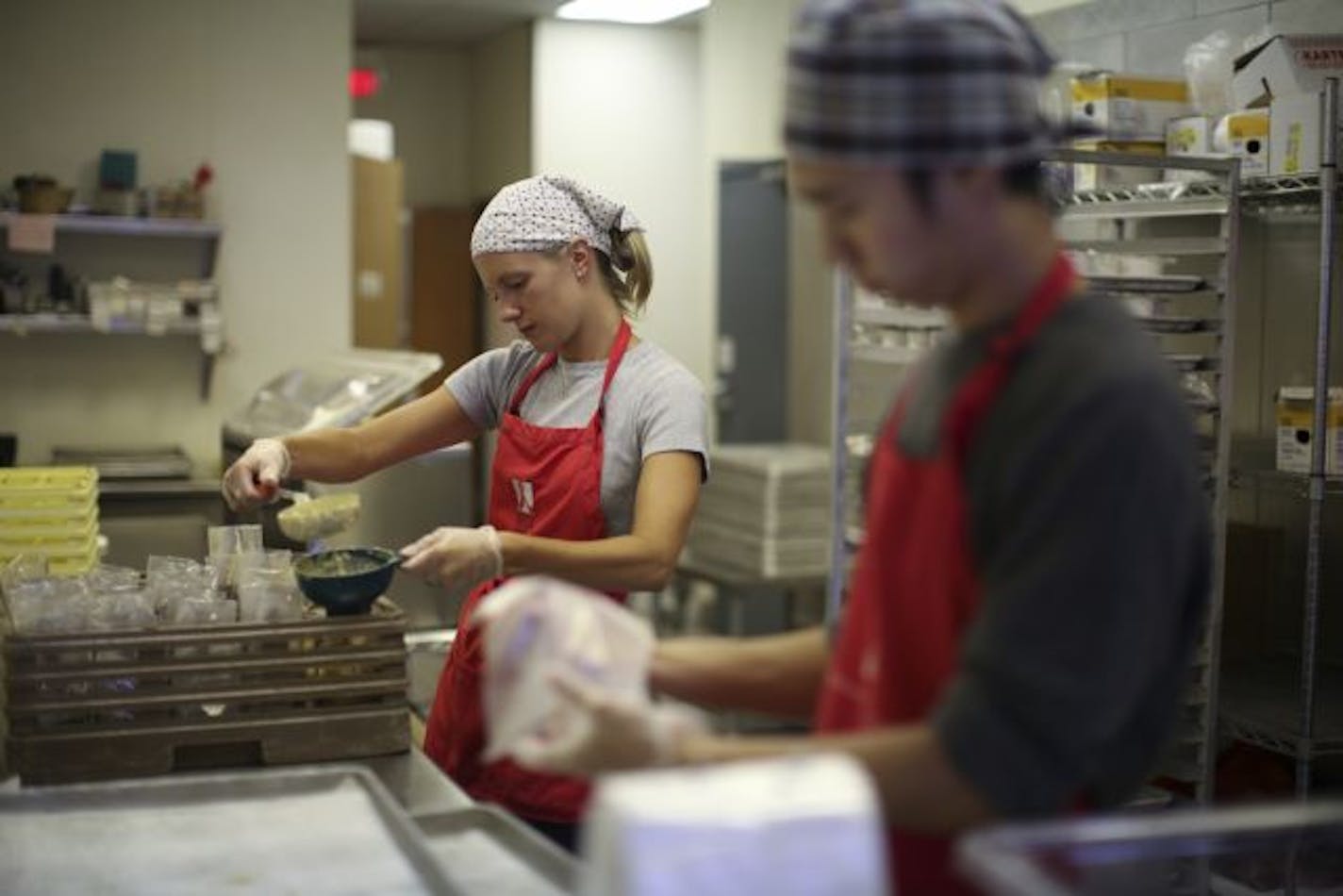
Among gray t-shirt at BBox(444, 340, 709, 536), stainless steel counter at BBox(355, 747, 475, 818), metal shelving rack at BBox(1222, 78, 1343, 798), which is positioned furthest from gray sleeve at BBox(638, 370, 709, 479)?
metal shelving rack at BBox(1222, 78, 1343, 798)

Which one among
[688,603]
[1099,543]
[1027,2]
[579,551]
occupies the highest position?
[1027,2]

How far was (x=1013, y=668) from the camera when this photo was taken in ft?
3.68

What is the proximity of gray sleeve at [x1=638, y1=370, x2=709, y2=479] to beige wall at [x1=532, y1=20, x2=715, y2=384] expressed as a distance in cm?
543

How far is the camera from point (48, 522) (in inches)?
114

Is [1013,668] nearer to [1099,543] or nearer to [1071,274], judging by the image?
[1099,543]

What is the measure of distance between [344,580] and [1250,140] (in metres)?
2.51

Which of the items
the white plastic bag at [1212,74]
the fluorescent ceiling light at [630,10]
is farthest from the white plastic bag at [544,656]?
the fluorescent ceiling light at [630,10]

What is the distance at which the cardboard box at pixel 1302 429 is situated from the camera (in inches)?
141

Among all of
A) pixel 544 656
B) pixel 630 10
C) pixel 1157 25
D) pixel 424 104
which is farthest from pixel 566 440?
pixel 424 104

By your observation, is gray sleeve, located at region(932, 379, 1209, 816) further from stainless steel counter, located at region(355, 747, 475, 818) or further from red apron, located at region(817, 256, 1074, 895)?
stainless steel counter, located at region(355, 747, 475, 818)

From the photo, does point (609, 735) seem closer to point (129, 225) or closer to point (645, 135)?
point (129, 225)

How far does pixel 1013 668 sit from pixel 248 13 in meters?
5.89

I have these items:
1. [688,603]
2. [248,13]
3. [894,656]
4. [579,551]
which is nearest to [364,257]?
[248,13]

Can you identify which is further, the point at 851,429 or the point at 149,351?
the point at 149,351
